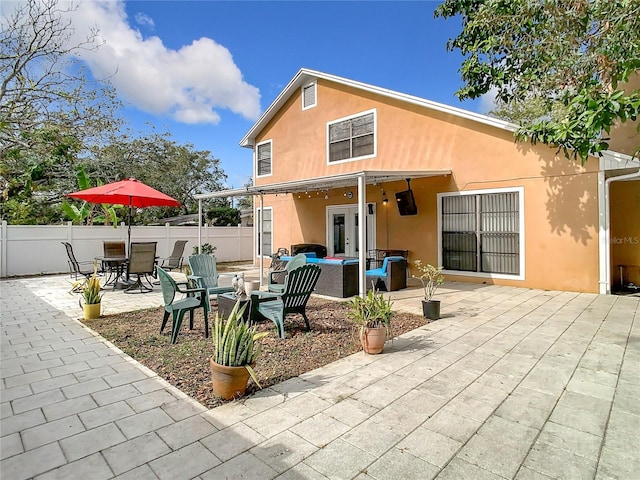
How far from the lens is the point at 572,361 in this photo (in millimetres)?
3967

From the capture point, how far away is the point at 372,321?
14.1 ft

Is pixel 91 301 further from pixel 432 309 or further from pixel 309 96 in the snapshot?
pixel 309 96

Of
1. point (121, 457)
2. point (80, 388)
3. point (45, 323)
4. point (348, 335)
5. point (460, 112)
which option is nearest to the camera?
point (121, 457)

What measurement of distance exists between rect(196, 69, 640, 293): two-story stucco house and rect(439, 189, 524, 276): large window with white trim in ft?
0.09

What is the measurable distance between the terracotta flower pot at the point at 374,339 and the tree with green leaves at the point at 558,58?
432cm

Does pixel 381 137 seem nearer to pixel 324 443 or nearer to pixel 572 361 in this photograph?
pixel 572 361

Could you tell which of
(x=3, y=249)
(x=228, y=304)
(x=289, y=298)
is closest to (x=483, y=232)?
(x=289, y=298)

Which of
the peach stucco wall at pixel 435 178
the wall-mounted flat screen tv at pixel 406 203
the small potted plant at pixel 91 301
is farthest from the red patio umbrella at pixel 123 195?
the wall-mounted flat screen tv at pixel 406 203

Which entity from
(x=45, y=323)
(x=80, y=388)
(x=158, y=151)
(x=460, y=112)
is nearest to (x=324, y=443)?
(x=80, y=388)

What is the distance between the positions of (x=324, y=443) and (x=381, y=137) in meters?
9.97

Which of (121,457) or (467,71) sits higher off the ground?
(467,71)

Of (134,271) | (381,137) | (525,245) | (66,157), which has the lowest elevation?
(134,271)

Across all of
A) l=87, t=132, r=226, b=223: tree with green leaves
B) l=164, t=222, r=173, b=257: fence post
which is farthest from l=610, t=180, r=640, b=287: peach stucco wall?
l=87, t=132, r=226, b=223: tree with green leaves

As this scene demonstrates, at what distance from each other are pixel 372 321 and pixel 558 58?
703cm
